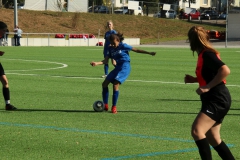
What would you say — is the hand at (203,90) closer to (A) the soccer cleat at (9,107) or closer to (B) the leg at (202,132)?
(B) the leg at (202,132)

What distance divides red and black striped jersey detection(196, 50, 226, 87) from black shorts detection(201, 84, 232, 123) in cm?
13

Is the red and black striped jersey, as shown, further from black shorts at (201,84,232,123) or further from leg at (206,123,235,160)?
leg at (206,123,235,160)

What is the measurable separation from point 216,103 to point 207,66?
44cm

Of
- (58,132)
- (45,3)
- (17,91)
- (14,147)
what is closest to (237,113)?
(58,132)

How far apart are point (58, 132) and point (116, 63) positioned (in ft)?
11.8

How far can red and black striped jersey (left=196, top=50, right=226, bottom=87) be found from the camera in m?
7.42

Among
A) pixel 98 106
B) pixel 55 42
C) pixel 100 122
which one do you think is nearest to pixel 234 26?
pixel 55 42

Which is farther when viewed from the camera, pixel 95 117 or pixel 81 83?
pixel 81 83

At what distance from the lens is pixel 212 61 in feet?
24.4

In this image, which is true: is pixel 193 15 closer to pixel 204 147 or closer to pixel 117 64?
pixel 117 64

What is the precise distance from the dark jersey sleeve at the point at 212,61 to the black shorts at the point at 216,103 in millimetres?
241

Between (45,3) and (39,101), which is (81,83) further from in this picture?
(45,3)

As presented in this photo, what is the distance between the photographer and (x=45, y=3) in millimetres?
85125

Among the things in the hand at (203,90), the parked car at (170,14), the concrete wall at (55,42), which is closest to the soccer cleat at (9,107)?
the hand at (203,90)
